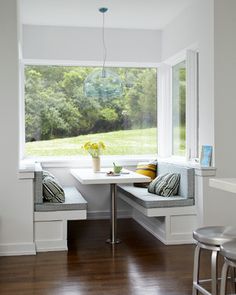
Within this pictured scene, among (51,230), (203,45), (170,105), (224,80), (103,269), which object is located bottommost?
(103,269)

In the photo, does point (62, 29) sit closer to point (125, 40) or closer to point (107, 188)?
point (125, 40)

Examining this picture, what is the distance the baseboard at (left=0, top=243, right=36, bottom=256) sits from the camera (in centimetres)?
428

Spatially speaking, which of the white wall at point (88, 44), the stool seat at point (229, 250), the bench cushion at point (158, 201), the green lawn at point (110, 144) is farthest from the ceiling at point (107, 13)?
the stool seat at point (229, 250)

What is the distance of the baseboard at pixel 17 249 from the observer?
428 centimetres

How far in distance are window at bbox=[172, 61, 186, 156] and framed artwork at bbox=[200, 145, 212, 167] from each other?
95cm

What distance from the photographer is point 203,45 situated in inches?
191

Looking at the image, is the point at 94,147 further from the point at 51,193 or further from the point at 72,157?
the point at 72,157

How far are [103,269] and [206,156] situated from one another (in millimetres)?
1724

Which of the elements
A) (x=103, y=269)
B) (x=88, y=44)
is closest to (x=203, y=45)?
(x=88, y=44)

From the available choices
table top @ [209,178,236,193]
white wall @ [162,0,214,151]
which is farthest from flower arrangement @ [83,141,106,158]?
table top @ [209,178,236,193]

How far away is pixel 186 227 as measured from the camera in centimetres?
471

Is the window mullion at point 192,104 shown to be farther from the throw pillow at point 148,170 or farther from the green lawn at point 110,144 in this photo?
the green lawn at point 110,144

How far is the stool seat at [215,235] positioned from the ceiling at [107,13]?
3.16 m

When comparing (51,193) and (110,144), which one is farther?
(110,144)
